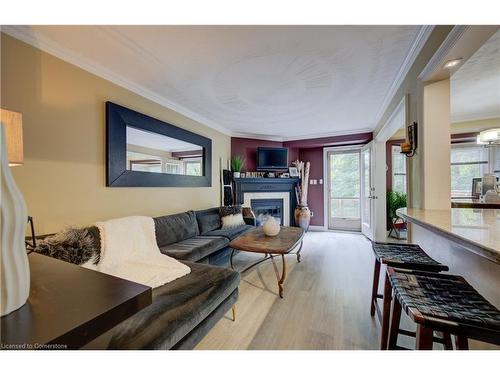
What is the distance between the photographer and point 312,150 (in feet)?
18.1

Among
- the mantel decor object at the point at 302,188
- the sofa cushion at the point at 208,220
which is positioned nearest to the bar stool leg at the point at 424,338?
the sofa cushion at the point at 208,220

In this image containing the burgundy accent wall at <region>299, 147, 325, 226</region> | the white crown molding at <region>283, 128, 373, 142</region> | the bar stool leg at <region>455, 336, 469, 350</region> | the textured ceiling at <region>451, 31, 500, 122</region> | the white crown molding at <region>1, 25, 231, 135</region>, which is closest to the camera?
the bar stool leg at <region>455, 336, 469, 350</region>

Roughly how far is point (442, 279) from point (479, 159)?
500 cm

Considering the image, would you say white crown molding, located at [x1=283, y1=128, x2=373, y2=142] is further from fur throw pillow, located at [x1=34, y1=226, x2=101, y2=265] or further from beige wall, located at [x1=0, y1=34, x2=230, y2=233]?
fur throw pillow, located at [x1=34, y1=226, x2=101, y2=265]

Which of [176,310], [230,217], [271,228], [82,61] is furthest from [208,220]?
[82,61]

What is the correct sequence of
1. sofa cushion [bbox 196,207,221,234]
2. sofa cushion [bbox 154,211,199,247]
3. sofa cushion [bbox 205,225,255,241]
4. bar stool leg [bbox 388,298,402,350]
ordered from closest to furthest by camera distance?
bar stool leg [bbox 388,298,402,350]
sofa cushion [bbox 154,211,199,247]
sofa cushion [bbox 205,225,255,241]
sofa cushion [bbox 196,207,221,234]

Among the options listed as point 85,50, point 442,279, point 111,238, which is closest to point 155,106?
point 85,50

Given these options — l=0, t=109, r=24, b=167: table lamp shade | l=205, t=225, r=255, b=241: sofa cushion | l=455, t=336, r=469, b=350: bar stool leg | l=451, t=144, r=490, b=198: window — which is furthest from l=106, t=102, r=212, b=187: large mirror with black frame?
l=451, t=144, r=490, b=198: window

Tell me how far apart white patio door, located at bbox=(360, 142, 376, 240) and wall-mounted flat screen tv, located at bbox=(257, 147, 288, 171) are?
173 cm

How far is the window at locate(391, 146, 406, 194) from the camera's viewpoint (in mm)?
4902

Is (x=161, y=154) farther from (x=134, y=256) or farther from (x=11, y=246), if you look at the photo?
(x=11, y=246)

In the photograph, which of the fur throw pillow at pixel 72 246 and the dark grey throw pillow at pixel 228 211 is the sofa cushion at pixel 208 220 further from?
the fur throw pillow at pixel 72 246

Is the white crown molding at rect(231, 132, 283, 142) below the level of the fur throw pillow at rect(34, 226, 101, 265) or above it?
above

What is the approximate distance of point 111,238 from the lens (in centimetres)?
186
